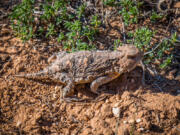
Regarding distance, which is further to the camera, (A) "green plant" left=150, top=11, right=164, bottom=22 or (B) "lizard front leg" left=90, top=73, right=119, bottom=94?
(A) "green plant" left=150, top=11, right=164, bottom=22

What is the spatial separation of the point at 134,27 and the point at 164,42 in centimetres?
108

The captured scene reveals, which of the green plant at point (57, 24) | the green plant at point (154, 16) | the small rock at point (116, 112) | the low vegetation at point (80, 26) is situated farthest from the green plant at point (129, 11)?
the small rock at point (116, 112)

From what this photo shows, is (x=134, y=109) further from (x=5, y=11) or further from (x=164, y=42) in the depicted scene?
→ (x=5, y=11)

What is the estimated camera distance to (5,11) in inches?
260

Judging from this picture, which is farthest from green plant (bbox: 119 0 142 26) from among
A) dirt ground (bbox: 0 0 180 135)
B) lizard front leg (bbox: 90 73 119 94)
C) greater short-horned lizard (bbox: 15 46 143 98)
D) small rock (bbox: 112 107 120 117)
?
small rock (bbox: 112 107 120 117)

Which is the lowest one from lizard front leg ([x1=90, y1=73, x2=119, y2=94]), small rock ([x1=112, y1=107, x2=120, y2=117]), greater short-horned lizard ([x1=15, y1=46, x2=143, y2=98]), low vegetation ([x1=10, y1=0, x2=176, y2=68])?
small rock ([x1=112, y1=107, x2=120, y2=117])

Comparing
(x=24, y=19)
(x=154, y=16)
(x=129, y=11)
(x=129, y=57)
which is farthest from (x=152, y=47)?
(x=24, y=19)

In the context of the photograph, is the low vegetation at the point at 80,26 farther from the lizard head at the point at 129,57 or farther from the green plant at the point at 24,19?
the lizard head at the point at 129,57

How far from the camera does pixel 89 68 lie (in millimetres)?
4809

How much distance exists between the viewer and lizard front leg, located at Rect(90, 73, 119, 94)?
4822 mm

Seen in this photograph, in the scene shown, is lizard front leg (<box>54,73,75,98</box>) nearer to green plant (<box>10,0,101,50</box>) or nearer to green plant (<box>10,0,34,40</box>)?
green plant (<box>10,0,101,50</box>)

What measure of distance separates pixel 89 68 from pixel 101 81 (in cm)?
43

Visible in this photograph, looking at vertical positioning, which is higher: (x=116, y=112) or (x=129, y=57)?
(x=129, y=57)

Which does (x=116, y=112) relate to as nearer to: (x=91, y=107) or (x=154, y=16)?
(x=91, y=107)
